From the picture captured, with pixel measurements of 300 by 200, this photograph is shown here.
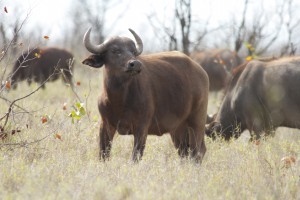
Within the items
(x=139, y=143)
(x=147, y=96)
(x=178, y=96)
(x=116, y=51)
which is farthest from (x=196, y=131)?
(x=116, y=51)

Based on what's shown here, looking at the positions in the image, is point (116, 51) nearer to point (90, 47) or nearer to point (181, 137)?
point (90, 47)

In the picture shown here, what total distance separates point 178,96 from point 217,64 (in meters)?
12.0

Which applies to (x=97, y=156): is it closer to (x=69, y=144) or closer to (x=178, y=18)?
(x=69, y=144)

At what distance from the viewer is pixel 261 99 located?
1063cm

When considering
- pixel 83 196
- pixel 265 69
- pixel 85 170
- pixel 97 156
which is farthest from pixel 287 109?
pixel 83 196

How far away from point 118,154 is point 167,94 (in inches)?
40.8

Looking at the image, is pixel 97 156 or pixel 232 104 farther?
pixel 232 104

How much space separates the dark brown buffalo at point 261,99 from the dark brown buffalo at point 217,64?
7.92m

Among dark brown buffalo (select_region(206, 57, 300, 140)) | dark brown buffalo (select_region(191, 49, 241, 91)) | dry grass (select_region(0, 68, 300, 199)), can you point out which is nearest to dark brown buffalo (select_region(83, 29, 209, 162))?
dry grass (select_region(0, 68, 300, 199))

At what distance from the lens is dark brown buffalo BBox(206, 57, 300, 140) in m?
10.3

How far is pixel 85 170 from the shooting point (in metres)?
6.04

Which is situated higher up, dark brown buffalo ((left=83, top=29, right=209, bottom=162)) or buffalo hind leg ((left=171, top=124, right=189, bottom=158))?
dark brown buffalo ((left=83, top=29, right=209, bottom=162))

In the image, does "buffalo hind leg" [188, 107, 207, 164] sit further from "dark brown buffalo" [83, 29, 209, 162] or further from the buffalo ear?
the buffalo ear

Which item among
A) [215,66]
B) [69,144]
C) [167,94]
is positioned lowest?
[215,66]
